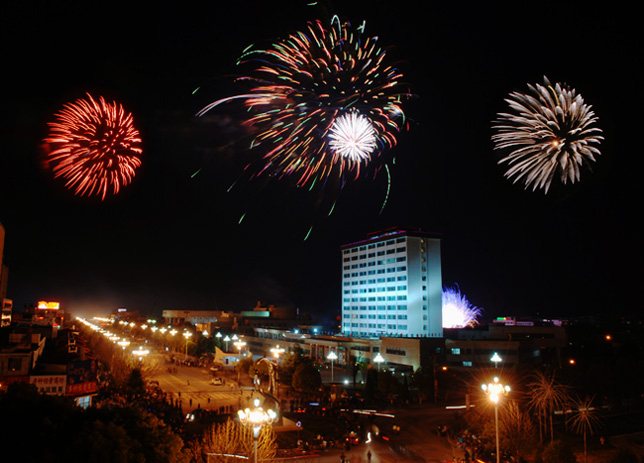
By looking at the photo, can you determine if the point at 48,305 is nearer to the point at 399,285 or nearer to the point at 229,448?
the point at 399,285

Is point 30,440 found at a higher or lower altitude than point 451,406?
higher

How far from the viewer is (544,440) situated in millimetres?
24344

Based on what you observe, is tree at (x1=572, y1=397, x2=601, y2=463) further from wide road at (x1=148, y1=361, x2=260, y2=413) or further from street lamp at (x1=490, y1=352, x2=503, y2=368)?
wide road at (x1=148, y1=361, x2=260, y2=413)

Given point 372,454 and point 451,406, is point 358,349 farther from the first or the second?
point 372,454

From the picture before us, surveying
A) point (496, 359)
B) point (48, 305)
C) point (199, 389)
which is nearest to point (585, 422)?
point (496, 359)

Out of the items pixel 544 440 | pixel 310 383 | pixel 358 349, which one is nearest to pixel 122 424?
pixel 544 440

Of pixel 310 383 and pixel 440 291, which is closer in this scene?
pixel 310 383

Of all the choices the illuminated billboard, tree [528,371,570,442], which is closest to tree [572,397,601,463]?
tree [528,371,570,442]

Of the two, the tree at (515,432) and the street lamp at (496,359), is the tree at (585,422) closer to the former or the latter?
the tree at (515,432)

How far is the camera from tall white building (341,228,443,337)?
66.2 m

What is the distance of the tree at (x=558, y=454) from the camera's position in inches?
706

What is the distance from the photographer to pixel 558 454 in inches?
709

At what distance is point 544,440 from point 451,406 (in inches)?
346

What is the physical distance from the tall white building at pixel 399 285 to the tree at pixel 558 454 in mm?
46528
